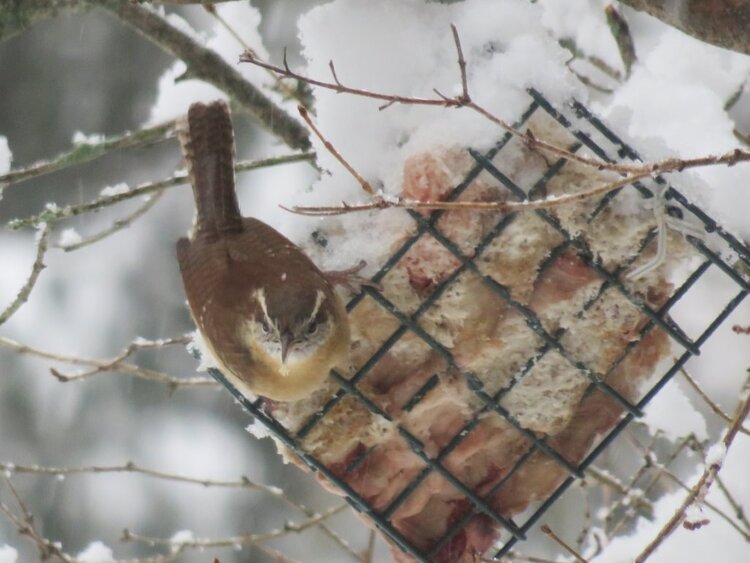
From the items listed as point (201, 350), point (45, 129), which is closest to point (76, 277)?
point (45, 129)

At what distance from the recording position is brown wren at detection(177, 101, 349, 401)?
2.90 m

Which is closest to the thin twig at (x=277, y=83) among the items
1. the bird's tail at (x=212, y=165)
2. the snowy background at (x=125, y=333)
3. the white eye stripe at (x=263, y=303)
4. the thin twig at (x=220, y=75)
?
the thin twig at (x=220, y=75)

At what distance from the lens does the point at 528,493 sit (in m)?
3.13

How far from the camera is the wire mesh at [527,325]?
9.15 feet

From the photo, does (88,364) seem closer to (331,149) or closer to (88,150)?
(88,150)

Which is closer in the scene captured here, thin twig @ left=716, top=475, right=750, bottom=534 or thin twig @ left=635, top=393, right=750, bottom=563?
thin twig @ left=635, top=393, right=750, bottom=563

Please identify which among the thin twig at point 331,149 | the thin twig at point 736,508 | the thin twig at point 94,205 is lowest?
the thin twig at point 736,508

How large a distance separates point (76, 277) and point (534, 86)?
659cm

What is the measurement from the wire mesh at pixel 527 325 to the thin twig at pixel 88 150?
28.8 inches

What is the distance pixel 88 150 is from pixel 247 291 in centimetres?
64

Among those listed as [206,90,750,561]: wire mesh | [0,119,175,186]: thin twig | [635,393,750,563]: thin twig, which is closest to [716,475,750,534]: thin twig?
[206,90,750,561]: wire mesh

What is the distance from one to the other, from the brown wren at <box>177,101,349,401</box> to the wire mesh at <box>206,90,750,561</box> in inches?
3.8

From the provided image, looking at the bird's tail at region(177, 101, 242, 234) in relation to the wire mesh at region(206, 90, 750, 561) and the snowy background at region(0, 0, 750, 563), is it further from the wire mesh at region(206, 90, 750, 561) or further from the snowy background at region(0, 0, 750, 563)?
the snowy background at region(0, 0, 750, 563)

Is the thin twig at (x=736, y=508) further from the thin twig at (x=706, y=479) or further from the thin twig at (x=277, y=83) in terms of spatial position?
the thin twig at (x=277, y=83)
